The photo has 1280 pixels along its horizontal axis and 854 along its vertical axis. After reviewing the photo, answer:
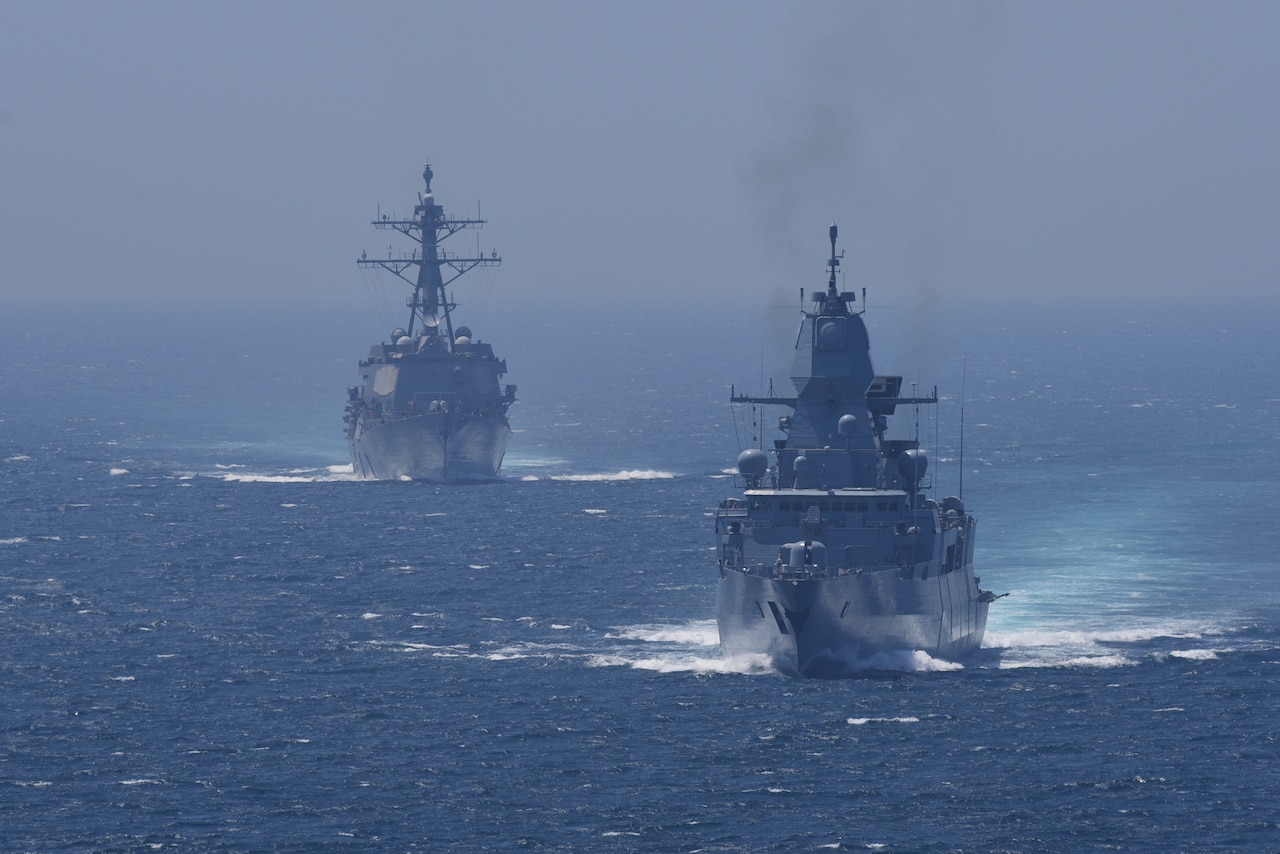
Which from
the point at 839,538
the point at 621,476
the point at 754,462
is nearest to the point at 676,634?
the point at 754,462

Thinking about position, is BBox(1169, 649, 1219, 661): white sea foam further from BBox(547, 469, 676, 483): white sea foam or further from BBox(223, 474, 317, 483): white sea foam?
BBox(223, 474, 317, 483): white sea foam

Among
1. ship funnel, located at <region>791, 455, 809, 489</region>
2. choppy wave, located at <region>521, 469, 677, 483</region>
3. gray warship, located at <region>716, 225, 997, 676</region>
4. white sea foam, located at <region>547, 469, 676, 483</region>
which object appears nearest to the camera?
gray warship, located at <region>716, 225, 997, 676</region>

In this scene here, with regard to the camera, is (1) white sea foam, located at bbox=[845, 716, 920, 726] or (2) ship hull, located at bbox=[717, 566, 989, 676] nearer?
(1) white sea foam, located at bbox=[845, 716, 920, 726]

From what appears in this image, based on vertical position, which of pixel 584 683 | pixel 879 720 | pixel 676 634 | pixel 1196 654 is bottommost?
pixel 879 720

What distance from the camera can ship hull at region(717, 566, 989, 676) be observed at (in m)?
64.7

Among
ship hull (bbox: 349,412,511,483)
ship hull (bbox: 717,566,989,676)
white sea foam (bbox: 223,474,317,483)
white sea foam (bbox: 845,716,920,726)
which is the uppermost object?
ship hull (bbox: 349,412,511,483)

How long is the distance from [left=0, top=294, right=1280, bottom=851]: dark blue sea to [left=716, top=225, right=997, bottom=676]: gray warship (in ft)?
4.34

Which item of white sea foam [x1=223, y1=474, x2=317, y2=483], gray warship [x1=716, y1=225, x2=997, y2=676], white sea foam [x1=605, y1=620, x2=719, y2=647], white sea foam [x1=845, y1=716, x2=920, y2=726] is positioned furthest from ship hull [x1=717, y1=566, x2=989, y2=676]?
white sea foam [x1=223, y1=474, x2=317, y2=483]

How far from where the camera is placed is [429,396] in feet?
439

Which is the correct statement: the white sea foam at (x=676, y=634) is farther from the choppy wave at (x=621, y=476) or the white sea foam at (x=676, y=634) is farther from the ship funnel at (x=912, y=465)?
the choppy wave at (x=621, y=476)

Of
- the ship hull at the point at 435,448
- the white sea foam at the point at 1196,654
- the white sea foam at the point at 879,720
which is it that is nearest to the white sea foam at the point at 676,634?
the white sea foam at the point at 879,720

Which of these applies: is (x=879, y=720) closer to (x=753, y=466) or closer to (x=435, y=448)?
(x=753, y=466)

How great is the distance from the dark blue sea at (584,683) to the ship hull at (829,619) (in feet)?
2.65

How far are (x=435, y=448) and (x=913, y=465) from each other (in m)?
59.1
